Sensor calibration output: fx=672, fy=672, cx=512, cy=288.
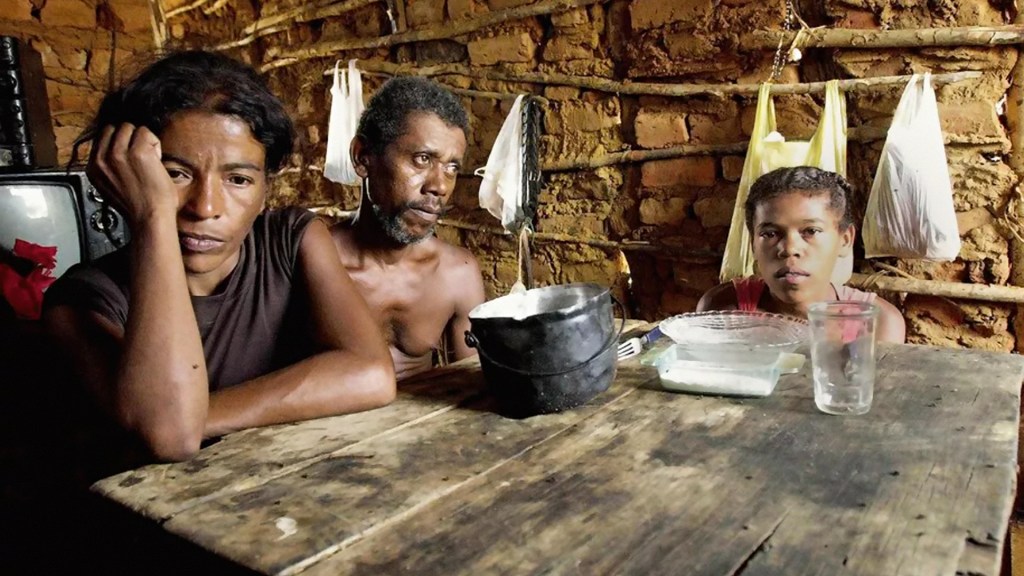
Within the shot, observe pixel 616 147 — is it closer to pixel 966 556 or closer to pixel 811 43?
pixel 811 43

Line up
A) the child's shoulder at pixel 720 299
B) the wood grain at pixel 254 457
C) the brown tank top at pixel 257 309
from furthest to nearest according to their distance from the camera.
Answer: the child's shoulder at pixel 720 299 → the brown tank top at pixel 257 309 → the wood grain at pixel 254 457

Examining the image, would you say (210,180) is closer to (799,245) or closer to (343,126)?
(799,245)

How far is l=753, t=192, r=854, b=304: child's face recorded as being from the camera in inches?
81.3

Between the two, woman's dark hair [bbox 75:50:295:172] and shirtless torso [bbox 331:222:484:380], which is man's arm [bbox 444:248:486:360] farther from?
woman's dark hair [bbox 75:50:295:172]

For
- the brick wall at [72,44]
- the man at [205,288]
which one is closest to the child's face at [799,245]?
the man at [205,288]

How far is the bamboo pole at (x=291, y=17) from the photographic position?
399 centimetres

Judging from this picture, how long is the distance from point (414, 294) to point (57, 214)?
4.39ft

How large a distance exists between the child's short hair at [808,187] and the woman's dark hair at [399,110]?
1023 mm

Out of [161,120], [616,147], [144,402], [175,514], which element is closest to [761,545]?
[175,514]

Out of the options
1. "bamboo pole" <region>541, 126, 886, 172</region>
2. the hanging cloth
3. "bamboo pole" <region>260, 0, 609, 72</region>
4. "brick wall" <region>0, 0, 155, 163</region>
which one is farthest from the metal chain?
"brick wall" <region>0, 0, 155, 163</region>

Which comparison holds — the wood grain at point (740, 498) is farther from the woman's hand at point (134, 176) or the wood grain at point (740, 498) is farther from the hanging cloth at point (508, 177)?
the hanging cloth at point (508, 177)

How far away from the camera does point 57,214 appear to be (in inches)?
94.7

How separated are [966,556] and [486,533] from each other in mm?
496

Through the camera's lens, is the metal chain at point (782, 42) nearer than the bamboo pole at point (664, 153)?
No
